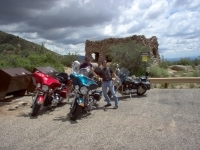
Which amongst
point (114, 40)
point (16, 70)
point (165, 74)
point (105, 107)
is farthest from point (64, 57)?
point (105, 107)

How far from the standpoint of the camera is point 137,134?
19.3 feet

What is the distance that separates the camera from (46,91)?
8.00 meters

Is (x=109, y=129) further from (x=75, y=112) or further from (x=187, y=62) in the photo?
(x=187, y=62)

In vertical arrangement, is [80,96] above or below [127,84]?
below

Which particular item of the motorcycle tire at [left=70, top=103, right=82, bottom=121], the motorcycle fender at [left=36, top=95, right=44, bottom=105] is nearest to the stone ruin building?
the motorcycle fender at [left=36, top=95, right=44, bottom=105]

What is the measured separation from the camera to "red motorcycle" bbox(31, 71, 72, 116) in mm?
7690

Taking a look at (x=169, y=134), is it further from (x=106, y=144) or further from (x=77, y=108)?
(x=77, y=108)

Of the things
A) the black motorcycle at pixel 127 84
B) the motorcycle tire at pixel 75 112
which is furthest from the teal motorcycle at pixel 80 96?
the black motorcycle at pixel 127 84

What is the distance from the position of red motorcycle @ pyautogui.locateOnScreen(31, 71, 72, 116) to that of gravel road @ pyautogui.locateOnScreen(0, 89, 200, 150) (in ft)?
1.05

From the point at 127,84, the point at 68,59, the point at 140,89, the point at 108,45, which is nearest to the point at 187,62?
the point at 108,45

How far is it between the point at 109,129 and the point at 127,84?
5.02 meters

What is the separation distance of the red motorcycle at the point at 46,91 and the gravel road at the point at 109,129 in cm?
32

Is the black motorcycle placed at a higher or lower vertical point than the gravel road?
higher

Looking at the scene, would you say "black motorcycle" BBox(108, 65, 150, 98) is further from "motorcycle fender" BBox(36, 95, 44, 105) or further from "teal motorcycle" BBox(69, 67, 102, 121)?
"motorcycle fender" BBox(36, 95, 44, 105)
